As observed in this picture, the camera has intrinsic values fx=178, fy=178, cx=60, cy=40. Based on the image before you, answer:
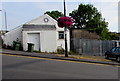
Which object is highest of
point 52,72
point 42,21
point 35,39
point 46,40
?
point 42,21

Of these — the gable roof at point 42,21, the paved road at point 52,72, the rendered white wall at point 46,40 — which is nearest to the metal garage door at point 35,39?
the rendered white wall at point 46,40

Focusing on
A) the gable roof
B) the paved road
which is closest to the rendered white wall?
the gable roof

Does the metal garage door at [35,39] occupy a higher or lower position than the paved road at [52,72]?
A: higher

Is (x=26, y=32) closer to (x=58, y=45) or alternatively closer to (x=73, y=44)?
(x=58, y=45)

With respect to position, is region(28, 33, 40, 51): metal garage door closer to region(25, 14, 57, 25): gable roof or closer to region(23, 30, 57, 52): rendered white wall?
region(23, 30, 57, 52): rendered white wall

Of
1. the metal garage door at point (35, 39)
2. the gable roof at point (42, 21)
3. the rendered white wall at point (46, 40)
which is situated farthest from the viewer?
the gable roof at point (42, 21)

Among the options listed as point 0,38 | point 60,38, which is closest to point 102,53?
point 60,38

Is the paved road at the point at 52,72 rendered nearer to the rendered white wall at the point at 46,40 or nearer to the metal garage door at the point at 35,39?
the rendered white wall at the point at 46,40

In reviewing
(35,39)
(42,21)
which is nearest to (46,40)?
(35,39)

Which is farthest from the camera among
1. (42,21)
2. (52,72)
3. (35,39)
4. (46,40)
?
(42,21)

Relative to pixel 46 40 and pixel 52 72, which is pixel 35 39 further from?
pixel 52 72

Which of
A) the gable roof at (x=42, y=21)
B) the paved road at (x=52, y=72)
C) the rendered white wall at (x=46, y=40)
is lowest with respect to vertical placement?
the paved road at (x=52, y=72)

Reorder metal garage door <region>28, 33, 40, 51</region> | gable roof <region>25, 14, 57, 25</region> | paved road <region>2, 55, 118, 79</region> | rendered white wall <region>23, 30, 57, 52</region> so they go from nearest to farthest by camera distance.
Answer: paved road <region>2, 55, 118, 79</region> < rendered white wall <region>23, 30, 57, 52</region> < metal garage door <region>28, 33, 40, 51</region> < gable roof <region>25, 14, 57, 25</region>

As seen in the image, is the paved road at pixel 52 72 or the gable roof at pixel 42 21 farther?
the gable roof at pixel 42 21
